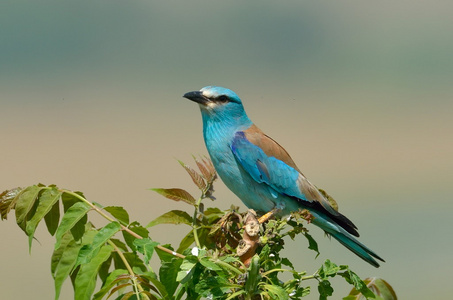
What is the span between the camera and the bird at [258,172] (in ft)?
11.0

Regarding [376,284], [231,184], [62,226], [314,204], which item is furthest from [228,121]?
[62,226]

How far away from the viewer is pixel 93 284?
6.19 ft

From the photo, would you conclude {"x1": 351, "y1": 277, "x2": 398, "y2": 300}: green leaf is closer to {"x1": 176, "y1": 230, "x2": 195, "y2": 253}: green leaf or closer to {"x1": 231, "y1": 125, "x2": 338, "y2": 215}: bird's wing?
{"x1": 176, "y1": 230, "x2": 195, "y2": 253}: green leaf

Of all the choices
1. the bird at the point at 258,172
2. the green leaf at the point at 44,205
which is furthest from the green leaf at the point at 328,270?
the bird at the point at 258,172

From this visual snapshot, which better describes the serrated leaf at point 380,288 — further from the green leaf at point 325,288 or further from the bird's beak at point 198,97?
the bird's beak at point 198,97

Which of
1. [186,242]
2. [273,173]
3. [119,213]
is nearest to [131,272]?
[119,213]

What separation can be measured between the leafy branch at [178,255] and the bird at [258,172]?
0.93m

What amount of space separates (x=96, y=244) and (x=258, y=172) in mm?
1668

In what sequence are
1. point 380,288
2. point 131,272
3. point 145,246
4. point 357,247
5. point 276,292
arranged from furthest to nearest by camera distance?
point 357,247, point 380,288, point 131,272, point 145,246, point 276,292

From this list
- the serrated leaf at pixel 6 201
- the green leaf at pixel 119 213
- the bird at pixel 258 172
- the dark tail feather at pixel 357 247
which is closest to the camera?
the green leaf at pixel 119 213

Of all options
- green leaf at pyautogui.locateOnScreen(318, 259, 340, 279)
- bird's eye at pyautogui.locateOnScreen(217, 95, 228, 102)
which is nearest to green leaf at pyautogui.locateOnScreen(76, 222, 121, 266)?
green leaf at pyautogui.locateOnScreen(318, 259, 340, 279)

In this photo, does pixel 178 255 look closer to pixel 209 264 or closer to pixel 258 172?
pixel 209 264

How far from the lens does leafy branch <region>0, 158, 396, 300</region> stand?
5.77 feet

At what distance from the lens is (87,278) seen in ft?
6.22
